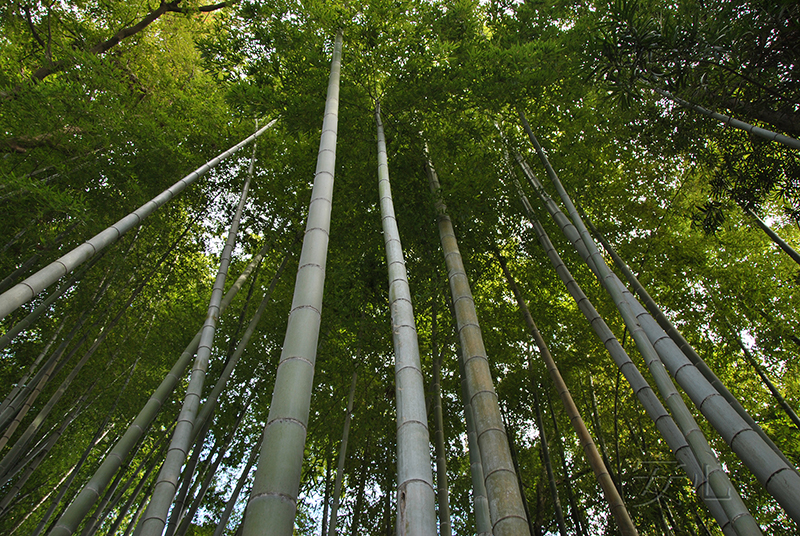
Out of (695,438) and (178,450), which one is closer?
(695,438)

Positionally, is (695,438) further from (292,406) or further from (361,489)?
(361,489)

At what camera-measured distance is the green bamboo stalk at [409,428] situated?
1104 millimetres

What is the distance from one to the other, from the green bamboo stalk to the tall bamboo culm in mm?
299

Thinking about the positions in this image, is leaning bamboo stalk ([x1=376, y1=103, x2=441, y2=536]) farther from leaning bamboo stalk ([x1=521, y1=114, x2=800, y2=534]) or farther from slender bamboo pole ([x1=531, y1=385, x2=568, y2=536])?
slender bamboo pole ([x1=531, y1=385, x2=568, y2=536])

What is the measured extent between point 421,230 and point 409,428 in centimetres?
277

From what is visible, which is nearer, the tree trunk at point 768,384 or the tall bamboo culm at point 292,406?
the tall bamboo culm at point 292,406

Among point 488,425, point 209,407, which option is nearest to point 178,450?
point 209,407

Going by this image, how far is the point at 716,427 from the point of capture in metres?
1.54

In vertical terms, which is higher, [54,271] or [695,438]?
[54,271]

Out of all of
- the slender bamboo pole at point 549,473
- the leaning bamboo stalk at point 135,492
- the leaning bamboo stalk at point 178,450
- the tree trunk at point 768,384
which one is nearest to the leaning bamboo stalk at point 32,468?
the leaning bamboo stalk at point 135,492

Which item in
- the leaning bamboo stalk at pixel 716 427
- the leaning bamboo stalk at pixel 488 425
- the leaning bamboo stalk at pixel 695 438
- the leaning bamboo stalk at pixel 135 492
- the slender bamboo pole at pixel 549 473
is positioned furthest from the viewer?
the leaning bamboo stalk at pixel 135 492

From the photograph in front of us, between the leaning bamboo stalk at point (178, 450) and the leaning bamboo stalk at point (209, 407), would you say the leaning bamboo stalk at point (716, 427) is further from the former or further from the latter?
the leaning bamboo stalk at point (209, 407)

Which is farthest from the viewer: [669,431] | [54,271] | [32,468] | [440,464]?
[32,468]

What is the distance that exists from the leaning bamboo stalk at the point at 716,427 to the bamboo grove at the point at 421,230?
23 mm
